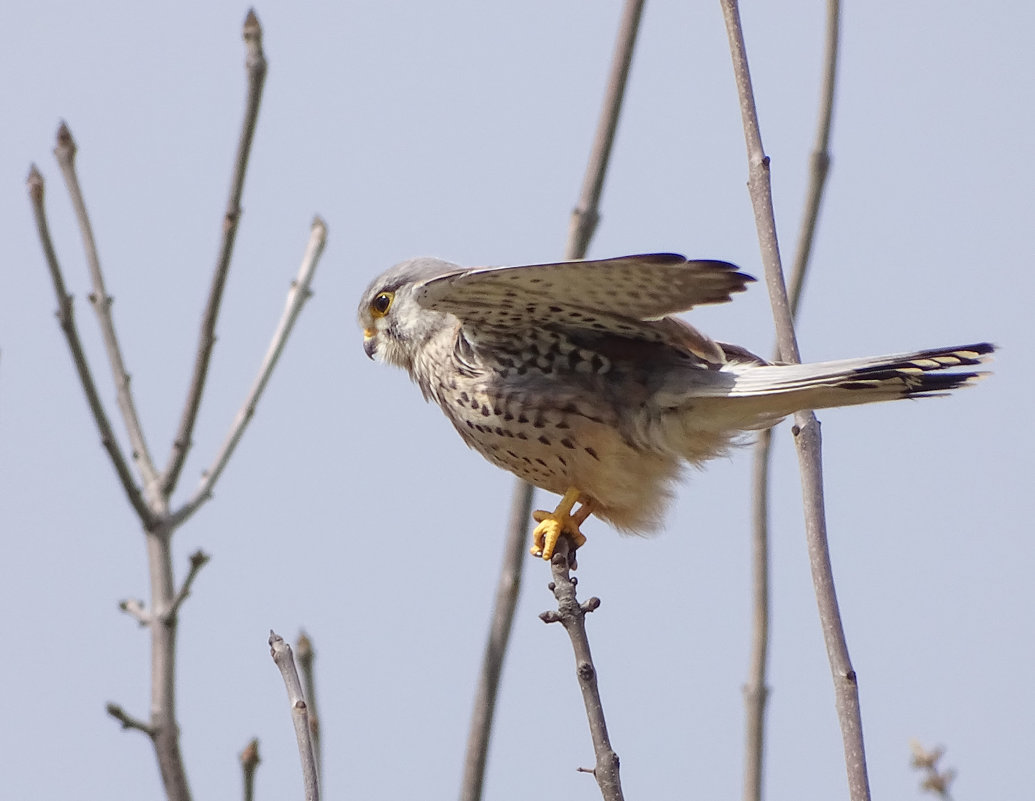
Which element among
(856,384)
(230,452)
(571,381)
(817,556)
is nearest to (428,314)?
(571,381)

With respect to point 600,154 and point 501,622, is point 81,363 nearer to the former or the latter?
point 501,622

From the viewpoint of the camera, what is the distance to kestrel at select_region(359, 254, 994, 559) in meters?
2.91

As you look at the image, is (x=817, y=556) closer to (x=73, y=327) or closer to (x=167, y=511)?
Result: (x=167, y=511)

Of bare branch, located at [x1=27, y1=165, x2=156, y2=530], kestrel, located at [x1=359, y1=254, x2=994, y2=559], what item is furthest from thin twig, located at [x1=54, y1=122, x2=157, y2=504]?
kestrel, located at [x1=359, y1=254, x2=994, y2=559]

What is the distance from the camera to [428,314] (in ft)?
12.8

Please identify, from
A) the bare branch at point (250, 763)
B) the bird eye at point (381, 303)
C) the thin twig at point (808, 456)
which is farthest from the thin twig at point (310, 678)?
the bird eye at point (381, 303)

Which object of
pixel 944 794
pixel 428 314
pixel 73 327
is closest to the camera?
pixel 944 794

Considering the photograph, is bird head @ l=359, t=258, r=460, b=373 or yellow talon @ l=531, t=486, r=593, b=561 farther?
bird head @ l=359, t=258, r=460, b=373

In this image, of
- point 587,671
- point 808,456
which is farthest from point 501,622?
point 587,671

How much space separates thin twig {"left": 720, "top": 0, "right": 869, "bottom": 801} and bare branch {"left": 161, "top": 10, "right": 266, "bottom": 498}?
3.54 ft

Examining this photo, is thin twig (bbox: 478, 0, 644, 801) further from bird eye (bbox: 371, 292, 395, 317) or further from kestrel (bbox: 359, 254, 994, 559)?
bird eye (bbox: 371, 292, 395, 317)

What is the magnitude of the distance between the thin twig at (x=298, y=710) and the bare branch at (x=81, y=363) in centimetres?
96

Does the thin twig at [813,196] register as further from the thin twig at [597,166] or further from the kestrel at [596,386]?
the thin twig at [597,166]

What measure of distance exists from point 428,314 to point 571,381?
0.70 metres
